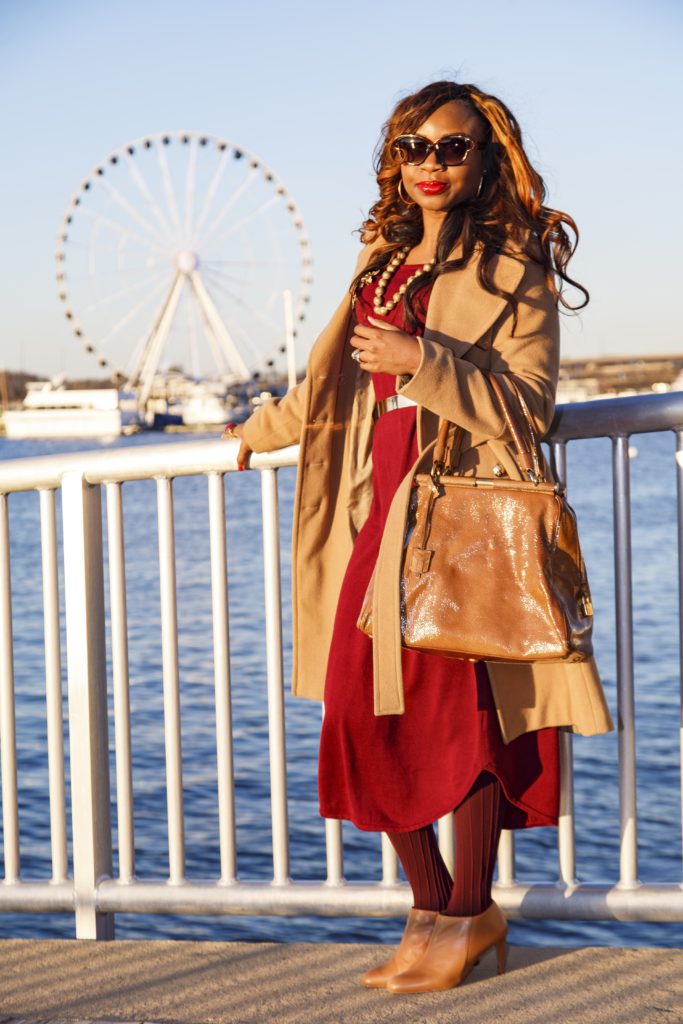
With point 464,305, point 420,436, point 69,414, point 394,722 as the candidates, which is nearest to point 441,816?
point 394,722

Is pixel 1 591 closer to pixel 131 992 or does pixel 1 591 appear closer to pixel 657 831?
pixel 131 992

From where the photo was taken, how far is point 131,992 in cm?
246

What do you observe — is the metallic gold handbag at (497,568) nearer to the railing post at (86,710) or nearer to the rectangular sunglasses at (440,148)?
the rectangular sunglasses at (440,148)

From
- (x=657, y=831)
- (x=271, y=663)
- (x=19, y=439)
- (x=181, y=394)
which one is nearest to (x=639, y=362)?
(x=181, y=394)

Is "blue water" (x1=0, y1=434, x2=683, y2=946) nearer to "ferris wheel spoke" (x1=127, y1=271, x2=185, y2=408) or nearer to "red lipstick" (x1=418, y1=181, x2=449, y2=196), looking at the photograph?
"red lipstick" (x1=418, y1=181, x2=449, y2=196)

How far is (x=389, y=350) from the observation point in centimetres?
219

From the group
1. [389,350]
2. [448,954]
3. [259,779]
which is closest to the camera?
[389,350]

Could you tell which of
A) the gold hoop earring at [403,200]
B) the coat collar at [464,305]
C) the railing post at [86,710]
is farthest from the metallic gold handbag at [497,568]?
the railing post at [86,710]

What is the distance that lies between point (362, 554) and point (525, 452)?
0.37 meters

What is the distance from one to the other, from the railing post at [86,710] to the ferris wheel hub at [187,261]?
35330 millimetres

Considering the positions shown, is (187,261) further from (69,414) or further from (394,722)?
(69,414)

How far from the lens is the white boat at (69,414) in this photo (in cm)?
7688

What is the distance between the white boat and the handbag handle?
75113 mm

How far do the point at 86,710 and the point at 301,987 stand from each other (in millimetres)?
764
